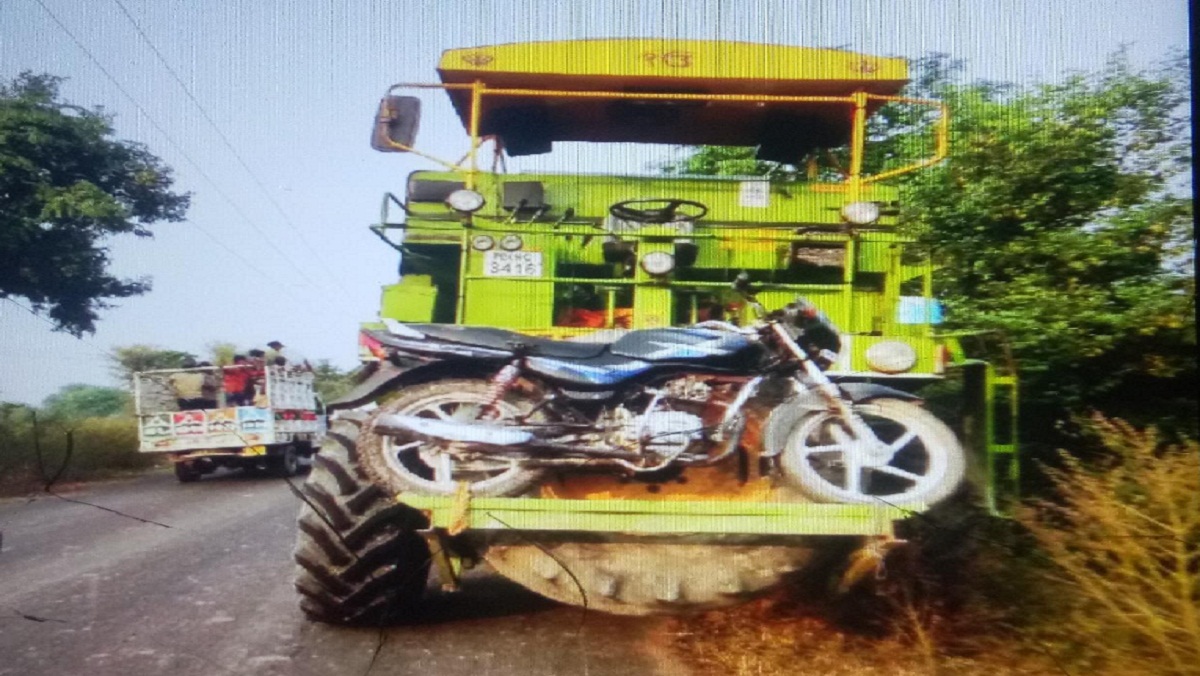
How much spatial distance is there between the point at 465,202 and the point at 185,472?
620 cm

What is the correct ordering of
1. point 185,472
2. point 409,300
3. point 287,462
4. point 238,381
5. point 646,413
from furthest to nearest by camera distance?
point 185,472 < point 287,462 < point 238,381 < point 409,300 < point 646,413

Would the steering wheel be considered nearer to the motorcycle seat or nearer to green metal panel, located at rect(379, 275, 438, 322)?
the motorcycle seat

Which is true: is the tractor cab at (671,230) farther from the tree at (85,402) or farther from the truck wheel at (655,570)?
the tree at (85,402)

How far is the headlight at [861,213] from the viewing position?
3828 millimetres

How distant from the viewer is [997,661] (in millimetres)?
3025

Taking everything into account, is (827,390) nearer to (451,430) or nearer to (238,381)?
(451,430)

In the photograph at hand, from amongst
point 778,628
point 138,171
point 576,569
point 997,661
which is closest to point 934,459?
point 997,661

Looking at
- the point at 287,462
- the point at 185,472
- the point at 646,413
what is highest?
the point at 646,413

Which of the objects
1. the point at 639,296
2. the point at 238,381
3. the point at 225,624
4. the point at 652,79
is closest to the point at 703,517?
the point at 639,296

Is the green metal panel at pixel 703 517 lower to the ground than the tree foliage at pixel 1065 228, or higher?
lower

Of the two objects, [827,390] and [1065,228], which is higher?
[1065,228]

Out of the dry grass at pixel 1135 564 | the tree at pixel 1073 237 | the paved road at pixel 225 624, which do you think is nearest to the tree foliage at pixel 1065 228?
the tree at pixel 1073 237

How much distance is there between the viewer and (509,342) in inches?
138

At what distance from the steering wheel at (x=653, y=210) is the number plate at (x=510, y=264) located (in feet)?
1.34
